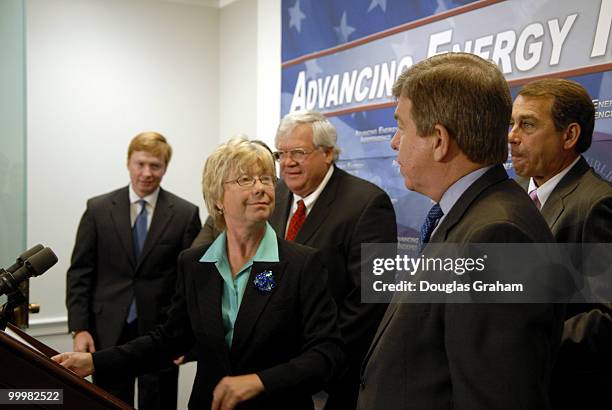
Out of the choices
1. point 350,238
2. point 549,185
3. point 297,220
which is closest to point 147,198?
point 297,220

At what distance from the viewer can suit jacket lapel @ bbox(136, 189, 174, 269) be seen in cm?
334

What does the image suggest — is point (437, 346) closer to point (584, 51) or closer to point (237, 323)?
point (237, 323)

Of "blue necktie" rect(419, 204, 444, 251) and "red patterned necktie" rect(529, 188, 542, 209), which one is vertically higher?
"red patterned necktie" rect(529, 188, 542, 209)

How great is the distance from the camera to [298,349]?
1824 mm

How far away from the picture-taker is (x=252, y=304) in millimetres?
1815

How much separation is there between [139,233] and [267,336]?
180cm

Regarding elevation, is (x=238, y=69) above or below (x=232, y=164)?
above

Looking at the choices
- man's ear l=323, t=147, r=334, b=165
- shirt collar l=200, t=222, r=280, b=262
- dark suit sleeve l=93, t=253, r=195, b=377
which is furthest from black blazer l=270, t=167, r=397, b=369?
dark suit sleeve l=93, t=253, r=195, b=377

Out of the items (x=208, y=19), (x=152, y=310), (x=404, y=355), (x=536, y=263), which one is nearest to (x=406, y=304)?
(x=404, y=355)

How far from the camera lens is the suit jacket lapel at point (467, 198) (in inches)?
47.5

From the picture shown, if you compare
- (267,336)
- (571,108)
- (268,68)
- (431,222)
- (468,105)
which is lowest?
(267,336)

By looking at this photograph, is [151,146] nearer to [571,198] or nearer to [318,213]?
[318,213]

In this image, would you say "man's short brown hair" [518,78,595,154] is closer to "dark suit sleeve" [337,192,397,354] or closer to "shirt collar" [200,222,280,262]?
"dark suit sleeve" [337,192,397,354]

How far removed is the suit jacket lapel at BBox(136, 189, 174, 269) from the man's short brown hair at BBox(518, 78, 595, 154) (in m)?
2.04
